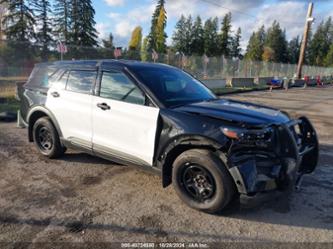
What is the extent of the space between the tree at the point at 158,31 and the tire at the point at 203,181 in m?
66.3

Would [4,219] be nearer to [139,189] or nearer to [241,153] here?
[139,189]

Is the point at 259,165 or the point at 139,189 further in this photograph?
the point at 139,189

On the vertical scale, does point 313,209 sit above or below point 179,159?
below

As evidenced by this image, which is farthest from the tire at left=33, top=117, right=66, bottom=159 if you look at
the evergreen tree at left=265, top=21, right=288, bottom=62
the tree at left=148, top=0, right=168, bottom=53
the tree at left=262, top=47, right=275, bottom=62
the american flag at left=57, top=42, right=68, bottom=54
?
the evergreen tree at left=265, top=21, right=288, bottom=62

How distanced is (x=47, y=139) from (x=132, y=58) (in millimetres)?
15200

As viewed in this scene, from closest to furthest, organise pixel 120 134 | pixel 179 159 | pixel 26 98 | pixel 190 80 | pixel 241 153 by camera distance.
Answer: pixel 241 153 < pixel 179 159 < pixel 120 134 < pixel 190 80 < pixel 26 98

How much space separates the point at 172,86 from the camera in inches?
179

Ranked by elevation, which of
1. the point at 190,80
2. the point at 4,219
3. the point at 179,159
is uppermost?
the point at 190,80

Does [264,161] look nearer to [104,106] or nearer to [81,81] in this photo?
[104,106]

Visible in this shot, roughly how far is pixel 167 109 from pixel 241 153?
1.08m

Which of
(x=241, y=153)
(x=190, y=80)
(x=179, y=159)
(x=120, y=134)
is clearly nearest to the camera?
(x=241, y=153)

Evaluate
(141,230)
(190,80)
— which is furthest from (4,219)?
(190,80)

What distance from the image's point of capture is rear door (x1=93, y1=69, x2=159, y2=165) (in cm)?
403

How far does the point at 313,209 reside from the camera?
3.89 meters
